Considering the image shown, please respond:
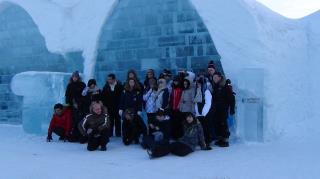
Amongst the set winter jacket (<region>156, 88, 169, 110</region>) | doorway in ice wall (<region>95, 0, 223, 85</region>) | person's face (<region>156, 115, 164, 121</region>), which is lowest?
person's face (<region>156, 115, 164, 121</region>)

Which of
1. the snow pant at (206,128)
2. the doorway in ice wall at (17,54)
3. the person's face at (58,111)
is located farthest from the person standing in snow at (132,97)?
the doorway in ice wall at (17,54)

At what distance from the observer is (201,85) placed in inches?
319

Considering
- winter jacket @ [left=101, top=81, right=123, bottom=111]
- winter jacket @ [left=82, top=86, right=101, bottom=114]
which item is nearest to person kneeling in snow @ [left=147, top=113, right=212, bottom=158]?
winter jacket @ [left=101, top=81, right=123, bottom=111]

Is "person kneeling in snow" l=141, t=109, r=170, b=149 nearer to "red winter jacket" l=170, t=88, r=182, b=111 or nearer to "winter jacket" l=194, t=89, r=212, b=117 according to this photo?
"red winter jacket" l=170, t=88, r=182, b=111

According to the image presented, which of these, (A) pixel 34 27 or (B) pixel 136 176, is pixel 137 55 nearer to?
(A) pixel 34 27

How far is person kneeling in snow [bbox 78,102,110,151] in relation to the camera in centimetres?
800

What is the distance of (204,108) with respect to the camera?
7.81 m

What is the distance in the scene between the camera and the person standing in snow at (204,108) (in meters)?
7.83

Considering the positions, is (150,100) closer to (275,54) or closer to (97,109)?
(97,109)

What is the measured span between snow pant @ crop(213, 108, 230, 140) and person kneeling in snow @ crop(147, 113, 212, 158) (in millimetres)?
472

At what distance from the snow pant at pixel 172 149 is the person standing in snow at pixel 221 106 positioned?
3.06ft

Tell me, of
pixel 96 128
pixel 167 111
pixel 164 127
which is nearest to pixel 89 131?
pixel 96 128

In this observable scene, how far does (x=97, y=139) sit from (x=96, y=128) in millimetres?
192

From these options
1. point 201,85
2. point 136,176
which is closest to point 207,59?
point 201,85
